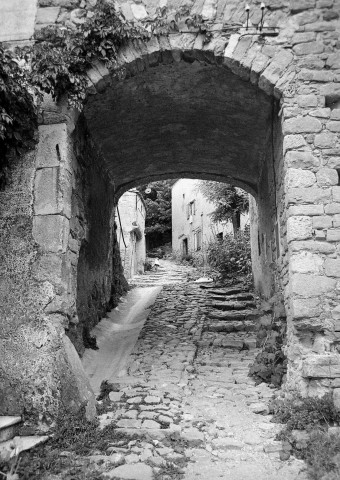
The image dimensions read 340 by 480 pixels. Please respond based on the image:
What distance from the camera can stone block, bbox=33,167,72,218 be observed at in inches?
157

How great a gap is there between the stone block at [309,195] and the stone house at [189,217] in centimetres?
1601

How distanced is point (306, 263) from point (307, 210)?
0.50 m

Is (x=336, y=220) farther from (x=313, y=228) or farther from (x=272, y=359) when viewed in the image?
(x=272, y=359)

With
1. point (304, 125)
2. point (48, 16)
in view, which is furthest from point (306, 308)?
point (48, 16)

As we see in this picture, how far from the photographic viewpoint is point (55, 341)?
146 inches

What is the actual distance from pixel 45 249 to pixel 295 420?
2652 millimetres

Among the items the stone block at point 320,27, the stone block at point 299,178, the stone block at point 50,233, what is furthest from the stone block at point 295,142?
the stone block at point 50,233

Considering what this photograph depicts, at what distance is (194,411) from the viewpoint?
390 cm

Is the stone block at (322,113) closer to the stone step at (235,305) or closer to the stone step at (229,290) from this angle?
the stone step at (235,305)

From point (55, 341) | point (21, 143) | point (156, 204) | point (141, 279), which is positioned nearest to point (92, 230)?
point (21, 143)

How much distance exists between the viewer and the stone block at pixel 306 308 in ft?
12.2

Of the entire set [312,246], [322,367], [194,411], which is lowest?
[194,411]

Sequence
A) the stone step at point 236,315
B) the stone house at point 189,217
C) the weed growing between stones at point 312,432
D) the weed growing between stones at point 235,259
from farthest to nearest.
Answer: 1. the stone house at point 189,217
2. the weed growing between stones at point 235,259
3. the stone step at point 236,315
4. the weed growing between stones at point 312,432

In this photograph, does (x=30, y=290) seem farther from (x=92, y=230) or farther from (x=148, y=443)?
(x=92, y=230)
